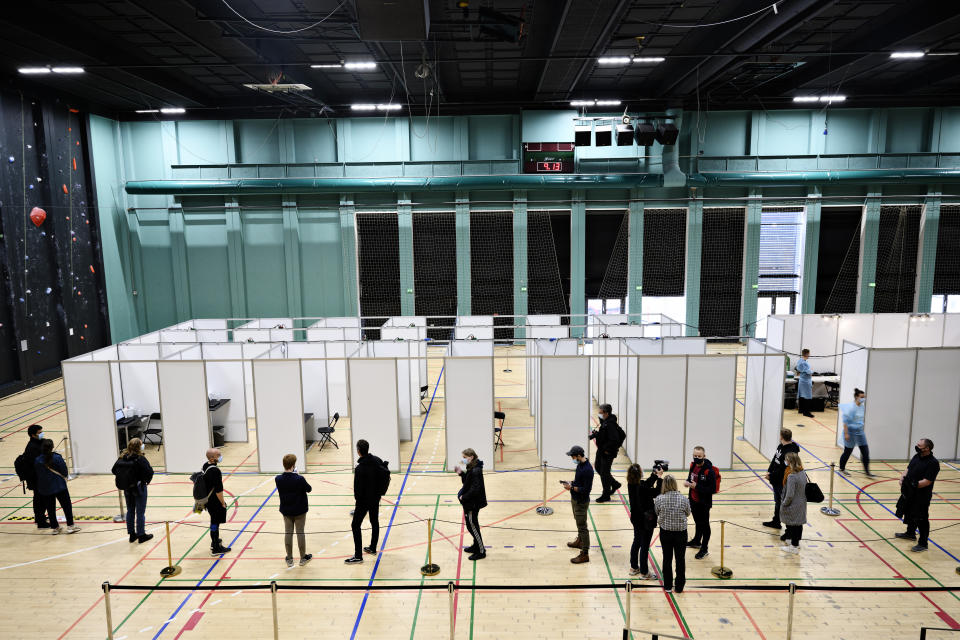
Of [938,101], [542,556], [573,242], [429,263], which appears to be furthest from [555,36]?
[938,101]

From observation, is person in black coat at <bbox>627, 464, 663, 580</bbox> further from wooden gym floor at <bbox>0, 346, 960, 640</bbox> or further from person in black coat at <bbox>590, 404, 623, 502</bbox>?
person in black coat at <bbox>590, 404, 623, 502</bbox>

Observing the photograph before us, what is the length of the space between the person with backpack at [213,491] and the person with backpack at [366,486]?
1.92m

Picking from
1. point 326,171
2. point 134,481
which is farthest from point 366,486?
point 326,171

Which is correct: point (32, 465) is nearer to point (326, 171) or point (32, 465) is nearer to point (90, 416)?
point (90, 416)

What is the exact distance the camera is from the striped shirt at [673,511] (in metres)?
6.99

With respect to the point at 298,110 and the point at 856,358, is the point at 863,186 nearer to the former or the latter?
the point at 856,358

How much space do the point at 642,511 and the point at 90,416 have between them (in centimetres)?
1042

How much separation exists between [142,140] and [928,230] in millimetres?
30863

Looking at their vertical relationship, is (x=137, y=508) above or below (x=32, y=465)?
below

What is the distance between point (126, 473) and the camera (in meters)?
8.18

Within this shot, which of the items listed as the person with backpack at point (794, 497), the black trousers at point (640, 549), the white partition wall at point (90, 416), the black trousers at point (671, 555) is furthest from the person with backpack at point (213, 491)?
the person with backpack at point (794, 497)

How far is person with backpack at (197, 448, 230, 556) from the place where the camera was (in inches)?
312

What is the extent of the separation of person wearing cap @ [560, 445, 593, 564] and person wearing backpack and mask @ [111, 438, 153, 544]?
5.98 m

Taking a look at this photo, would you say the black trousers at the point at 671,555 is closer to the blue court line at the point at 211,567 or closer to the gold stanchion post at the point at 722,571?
the gold stanchion post at the point at 722,571
